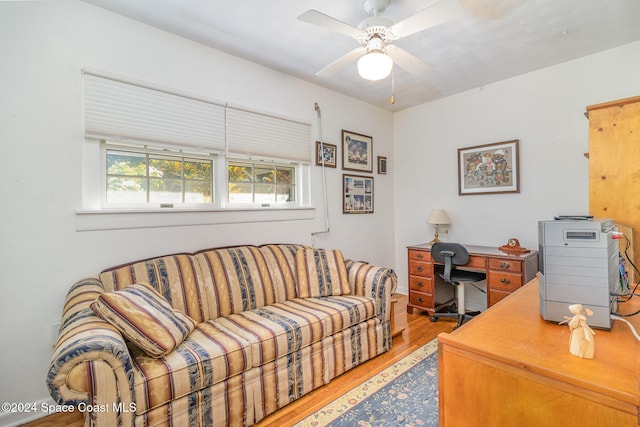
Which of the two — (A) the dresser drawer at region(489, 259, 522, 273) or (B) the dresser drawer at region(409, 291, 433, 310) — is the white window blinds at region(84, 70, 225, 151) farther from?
(A) the dresser drawer at region(489, 259, 522, 273)

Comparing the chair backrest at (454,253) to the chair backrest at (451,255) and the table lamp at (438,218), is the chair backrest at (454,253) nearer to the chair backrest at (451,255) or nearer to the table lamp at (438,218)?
the chair backrest at (451,255)

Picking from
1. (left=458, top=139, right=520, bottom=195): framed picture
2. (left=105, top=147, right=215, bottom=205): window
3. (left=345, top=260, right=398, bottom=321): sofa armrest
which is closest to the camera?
(left=105, top=147, right=215, bottom=205): window

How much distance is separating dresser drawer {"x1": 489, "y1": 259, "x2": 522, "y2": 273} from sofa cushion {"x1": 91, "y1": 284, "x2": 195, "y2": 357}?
2.68 metres

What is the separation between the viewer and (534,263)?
9.50 feet

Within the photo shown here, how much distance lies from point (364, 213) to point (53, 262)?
2.99 m

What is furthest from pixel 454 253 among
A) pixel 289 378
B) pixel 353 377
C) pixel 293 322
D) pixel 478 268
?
pixel 289 378

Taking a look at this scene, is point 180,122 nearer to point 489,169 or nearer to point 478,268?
point 478,268

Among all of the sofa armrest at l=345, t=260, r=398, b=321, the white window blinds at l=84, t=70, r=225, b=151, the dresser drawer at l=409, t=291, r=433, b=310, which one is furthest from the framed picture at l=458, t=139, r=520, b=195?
the white window blinds at l=84, t=70, r=225, b=151

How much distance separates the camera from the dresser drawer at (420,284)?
3273 mm

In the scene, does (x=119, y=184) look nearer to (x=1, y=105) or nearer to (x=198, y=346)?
(x=1, y=105)

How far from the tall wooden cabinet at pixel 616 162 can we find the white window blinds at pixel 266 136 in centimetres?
229

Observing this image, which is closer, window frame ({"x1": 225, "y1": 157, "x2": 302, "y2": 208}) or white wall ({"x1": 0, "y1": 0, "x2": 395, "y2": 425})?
white wall ({"x1": 0, "y1": 0, "x2": 395, "y2": 425})

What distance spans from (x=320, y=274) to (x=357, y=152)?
177 cm

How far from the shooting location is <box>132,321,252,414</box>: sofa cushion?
1.40 meters
